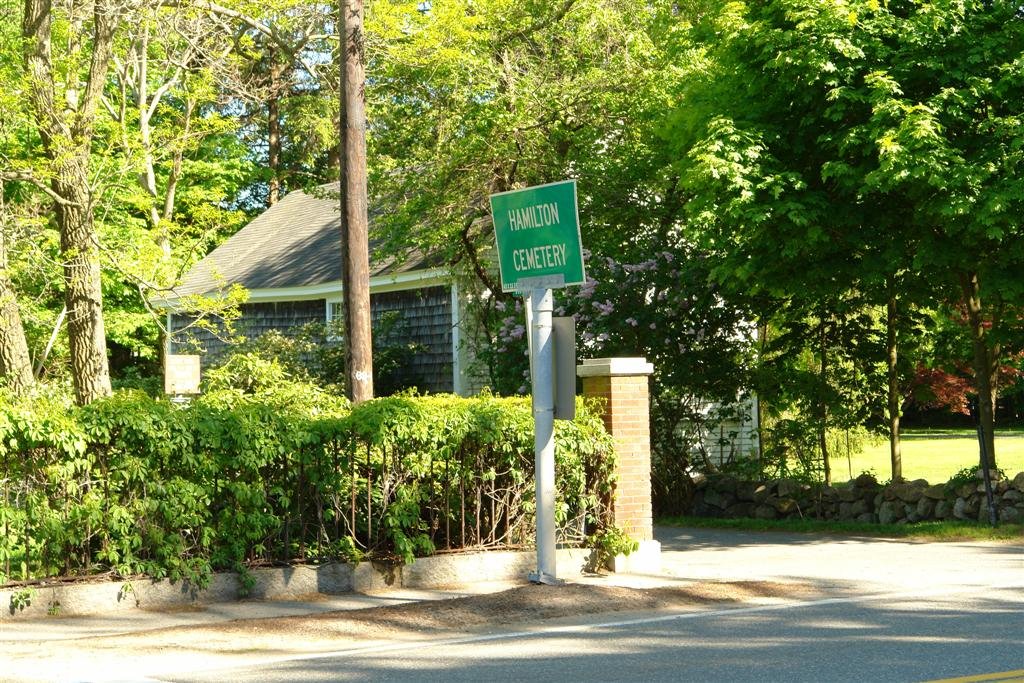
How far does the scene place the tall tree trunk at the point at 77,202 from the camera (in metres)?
16.5

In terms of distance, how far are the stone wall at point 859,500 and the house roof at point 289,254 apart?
8.34 m

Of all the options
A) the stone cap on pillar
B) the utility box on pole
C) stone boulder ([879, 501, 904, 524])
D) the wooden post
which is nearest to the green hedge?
the stone cap on pillar

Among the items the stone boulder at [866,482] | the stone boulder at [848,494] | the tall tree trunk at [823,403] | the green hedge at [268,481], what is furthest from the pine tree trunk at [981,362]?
the green hedge at [268,481]

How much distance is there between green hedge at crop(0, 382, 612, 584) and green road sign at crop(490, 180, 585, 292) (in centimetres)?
161

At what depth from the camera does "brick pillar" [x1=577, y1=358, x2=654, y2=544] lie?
13711 millimetres

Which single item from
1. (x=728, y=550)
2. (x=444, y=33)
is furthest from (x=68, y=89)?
(x=728, y=550)

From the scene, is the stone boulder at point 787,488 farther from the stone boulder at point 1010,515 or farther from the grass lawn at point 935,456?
the grass lawn at point 935,456

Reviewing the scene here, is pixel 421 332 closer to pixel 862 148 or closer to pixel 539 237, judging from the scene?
pixel 862 148

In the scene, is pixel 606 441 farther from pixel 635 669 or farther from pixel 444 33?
pixel 444 33

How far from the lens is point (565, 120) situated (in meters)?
22.7

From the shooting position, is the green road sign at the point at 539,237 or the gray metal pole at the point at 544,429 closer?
the green road sign at the point at 539,237

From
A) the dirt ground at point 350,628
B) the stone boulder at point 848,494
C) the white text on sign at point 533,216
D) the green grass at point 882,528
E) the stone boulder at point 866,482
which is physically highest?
the white text on sign at point 533,216

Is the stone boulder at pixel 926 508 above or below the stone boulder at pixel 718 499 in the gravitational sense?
→ below

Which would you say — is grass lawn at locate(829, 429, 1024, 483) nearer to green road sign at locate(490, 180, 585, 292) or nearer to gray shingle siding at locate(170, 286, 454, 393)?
gray shingle siding at locate(170, 286, 454, 393)
